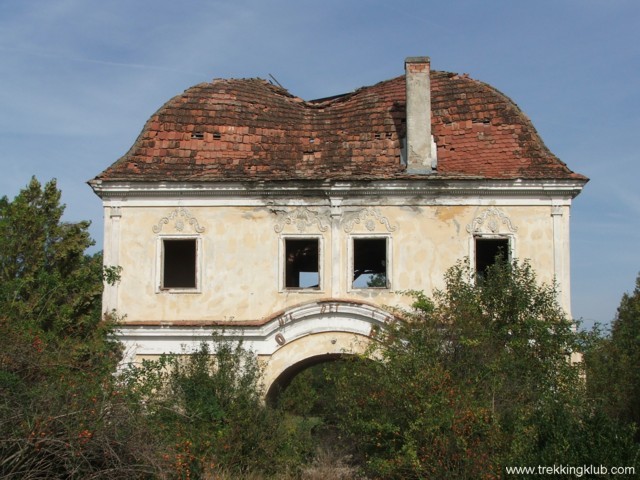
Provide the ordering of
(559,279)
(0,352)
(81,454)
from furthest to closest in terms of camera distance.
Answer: (559,279) → (0,352) → (81,454)

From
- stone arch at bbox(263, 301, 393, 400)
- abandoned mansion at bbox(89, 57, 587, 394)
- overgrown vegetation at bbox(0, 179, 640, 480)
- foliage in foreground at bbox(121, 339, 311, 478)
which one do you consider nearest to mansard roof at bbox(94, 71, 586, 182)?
abandoned mansion at bbox(89, 57, 587, 394)

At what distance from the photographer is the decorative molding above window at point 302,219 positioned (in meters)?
17.9

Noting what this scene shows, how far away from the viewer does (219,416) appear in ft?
50.9

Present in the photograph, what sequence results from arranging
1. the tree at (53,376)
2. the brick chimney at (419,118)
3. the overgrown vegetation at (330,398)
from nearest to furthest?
the tree at (53,376)
the overgrown vegetation at (330,398)
the brick chimney at (419,118)

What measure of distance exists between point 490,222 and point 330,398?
481 centimetres

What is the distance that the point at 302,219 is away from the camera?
1791cm

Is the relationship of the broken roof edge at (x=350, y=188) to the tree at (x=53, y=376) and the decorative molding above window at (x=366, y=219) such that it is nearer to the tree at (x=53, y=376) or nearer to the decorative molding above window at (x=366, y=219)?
the decorative molding above window at (x=366, y=219)

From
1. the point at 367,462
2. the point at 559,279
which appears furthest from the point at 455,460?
the point at 559,279

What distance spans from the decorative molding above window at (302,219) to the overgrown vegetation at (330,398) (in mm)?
2684

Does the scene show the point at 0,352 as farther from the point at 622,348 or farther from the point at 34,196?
the point at 622,348

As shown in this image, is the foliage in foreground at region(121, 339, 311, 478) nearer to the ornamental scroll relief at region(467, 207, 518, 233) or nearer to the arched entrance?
the arched entrance

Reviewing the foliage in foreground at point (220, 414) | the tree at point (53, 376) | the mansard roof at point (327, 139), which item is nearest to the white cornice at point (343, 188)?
the mansard roof at point (327, 139)

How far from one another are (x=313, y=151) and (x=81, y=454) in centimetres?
936

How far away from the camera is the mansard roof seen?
59.1ft
